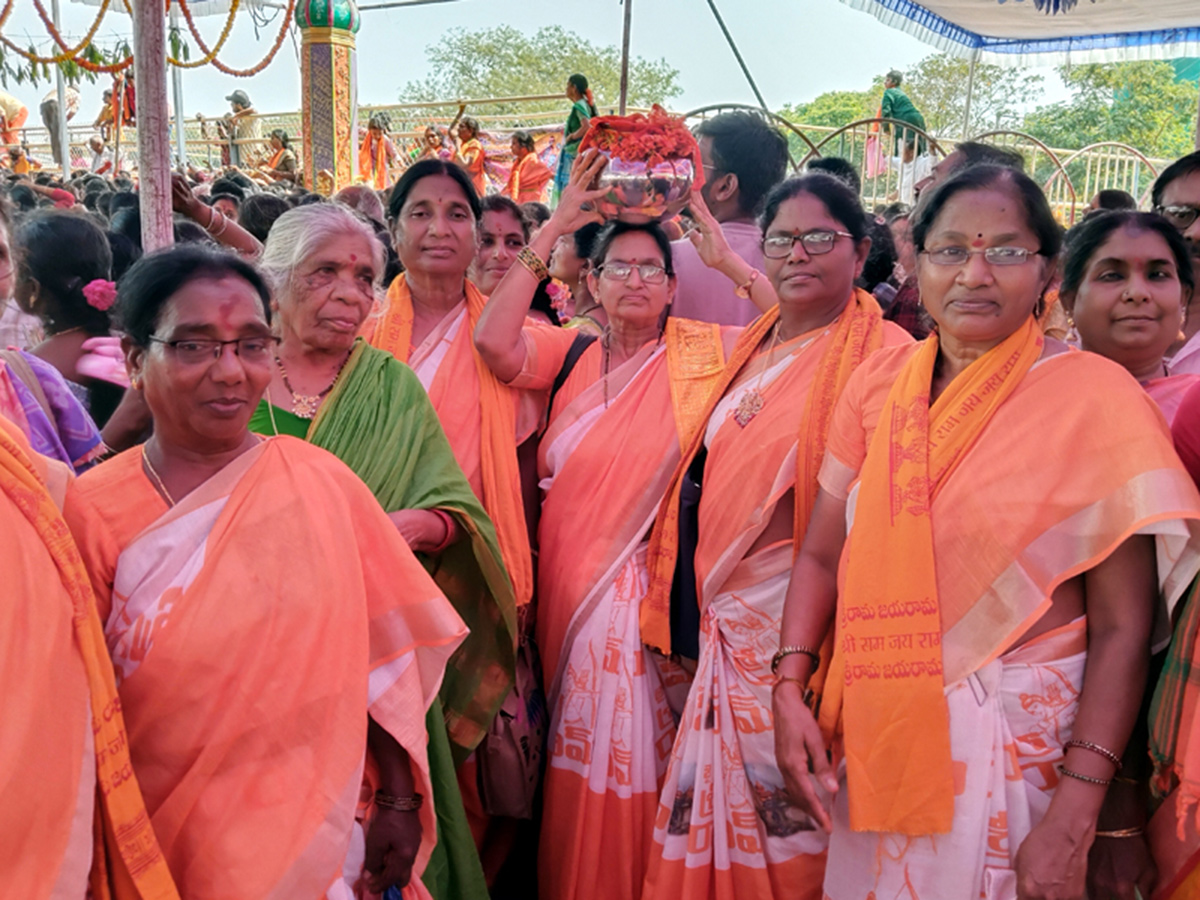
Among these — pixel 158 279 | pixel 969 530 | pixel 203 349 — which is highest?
pixel 158 279

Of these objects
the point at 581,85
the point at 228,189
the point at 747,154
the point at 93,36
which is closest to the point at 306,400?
the point at 747,154

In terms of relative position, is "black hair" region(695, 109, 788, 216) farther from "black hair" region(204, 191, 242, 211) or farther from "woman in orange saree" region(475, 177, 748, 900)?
"black hair" region(204, 191, 242, 211)

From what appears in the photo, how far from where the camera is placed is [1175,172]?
9.43ft

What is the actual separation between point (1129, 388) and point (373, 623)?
1534mm

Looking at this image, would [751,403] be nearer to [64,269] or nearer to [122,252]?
[64,269]

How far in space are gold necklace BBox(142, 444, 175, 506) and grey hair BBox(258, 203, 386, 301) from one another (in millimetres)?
790

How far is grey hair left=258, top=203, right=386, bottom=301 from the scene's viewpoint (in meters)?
2.45

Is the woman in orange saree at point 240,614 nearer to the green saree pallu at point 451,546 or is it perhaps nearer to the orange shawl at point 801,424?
the green saree pallu at point 451,546

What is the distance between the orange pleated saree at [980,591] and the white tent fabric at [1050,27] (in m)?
7.11

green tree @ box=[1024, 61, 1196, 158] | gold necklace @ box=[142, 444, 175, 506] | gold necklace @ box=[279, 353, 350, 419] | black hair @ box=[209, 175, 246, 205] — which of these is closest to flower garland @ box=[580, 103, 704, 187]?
gold necklace @ box=[279, 353, 350, 419]

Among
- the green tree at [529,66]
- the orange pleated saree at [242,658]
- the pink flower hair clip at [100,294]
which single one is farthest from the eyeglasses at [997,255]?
the green tree at [529,66]

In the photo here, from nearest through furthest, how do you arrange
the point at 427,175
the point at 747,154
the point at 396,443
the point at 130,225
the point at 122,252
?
the point at 396,443 → the point at 427,175 → the point at 747,154 → the point at 122,252 → the point at 130,225

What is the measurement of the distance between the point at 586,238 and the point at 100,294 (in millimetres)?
1675

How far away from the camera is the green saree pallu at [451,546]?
7.57 ft
